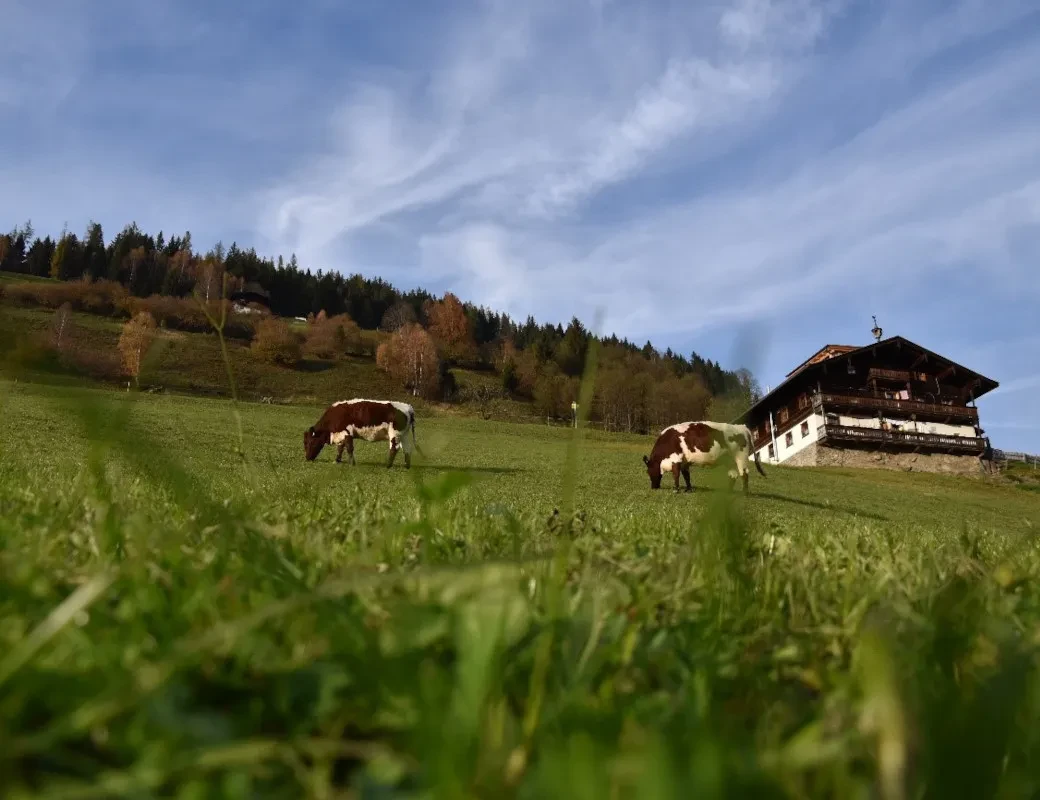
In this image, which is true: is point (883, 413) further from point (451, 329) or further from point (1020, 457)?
point (451, 329)

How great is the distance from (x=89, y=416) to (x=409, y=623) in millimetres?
643

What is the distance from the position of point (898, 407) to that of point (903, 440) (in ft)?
11.2

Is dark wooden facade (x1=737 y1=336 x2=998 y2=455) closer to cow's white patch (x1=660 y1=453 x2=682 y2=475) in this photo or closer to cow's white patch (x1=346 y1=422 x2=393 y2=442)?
cow's white patch (x1=660 y1=453 x2=682 y2=475)

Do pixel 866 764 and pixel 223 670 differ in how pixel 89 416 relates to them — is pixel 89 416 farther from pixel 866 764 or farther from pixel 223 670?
pixel 866 764

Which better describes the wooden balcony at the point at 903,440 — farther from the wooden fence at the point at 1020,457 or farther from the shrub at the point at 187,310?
the shrub at the point at 187,310

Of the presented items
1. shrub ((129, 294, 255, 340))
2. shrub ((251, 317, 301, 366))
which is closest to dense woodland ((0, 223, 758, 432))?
shrub ((251, 317, 301, 366))

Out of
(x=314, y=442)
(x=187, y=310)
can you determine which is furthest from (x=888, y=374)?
(x=187, y=310)

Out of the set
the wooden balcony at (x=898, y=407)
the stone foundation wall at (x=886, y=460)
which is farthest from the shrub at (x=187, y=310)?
the wooden balcony at (x=898, y=407)

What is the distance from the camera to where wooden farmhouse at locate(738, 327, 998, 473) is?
55.9 metres

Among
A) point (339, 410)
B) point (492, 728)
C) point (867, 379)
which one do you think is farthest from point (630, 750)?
point (867, 379)

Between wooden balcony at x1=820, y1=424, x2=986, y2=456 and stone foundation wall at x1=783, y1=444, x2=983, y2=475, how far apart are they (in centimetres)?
61

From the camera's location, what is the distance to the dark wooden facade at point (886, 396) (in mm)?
56344

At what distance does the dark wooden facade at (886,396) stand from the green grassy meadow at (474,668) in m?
56.0

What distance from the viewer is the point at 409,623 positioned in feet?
3.83
